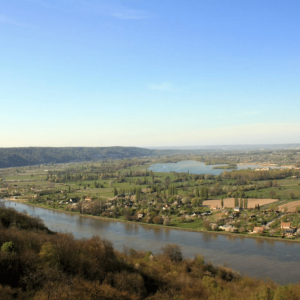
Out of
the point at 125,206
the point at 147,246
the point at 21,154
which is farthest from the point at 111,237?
the point at 21,154

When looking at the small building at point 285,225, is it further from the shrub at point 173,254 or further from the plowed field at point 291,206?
the shrub at point 173,254

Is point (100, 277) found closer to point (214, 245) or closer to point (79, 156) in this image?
point (214, 245)

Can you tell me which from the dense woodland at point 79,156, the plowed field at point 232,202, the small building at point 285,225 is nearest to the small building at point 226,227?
the small building at point 285,225

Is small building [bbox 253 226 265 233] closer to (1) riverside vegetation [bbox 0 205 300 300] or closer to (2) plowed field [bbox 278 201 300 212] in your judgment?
(2) plowed field [bbox 278 201 300 212]

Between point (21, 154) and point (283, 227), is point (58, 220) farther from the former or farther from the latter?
point (21, 154)

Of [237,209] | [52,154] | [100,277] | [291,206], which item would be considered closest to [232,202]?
[237,209]
